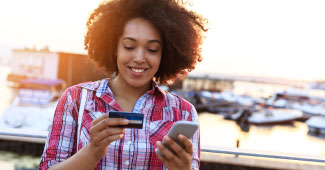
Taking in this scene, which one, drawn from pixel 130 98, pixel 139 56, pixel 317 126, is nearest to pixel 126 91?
pixel 130 98

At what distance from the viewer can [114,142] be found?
124 cm

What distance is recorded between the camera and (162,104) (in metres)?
1.42

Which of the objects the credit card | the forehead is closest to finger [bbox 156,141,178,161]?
the credit card

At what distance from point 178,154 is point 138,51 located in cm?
51

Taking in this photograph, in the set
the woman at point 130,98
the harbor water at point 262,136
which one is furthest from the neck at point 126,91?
the harbor water at point 262,136

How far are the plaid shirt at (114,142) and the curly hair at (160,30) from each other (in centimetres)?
29

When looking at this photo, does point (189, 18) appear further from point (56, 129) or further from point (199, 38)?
point (56, 129)

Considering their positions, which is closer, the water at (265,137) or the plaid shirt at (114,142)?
the plaid shirt at (114,142)

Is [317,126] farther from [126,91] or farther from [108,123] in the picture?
[108,123]

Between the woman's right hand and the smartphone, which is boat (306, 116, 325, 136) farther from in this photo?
the woman's right hand

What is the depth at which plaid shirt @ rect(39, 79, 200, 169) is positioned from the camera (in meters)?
1.21

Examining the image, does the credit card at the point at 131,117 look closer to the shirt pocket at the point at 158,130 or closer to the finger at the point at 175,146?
the finger at the point at 175,146

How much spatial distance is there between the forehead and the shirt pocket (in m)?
0.40

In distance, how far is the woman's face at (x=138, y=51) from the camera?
1298 mm
